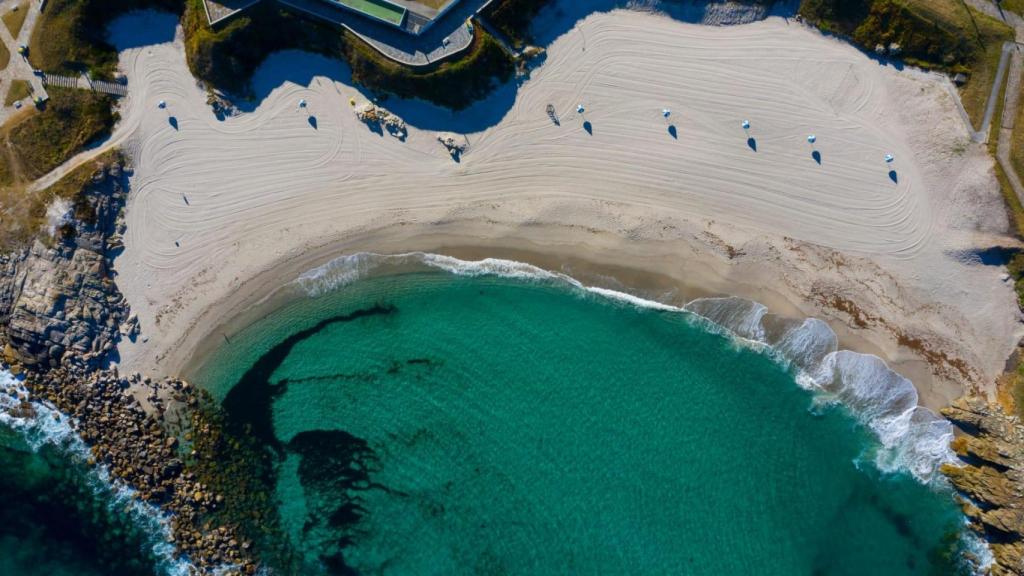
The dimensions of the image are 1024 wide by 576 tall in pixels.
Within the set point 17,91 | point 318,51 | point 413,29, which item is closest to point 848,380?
point 413,29

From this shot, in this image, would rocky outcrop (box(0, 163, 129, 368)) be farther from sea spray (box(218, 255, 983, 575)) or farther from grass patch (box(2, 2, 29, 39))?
grass patch (box(2, 2, 29, 39))

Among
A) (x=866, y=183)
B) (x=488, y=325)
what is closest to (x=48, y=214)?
(x=488, y=325)

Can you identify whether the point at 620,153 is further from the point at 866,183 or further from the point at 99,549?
the point at 99,549

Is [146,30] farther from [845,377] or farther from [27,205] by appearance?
[845,377]

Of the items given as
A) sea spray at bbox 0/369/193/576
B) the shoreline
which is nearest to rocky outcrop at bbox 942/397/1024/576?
the shoreline

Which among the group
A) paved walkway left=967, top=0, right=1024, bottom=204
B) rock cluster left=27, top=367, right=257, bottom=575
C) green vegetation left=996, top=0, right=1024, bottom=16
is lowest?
rock cluster left=27, top=367, right=257, bottom=575

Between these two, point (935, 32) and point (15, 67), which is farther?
point (15, 67)
